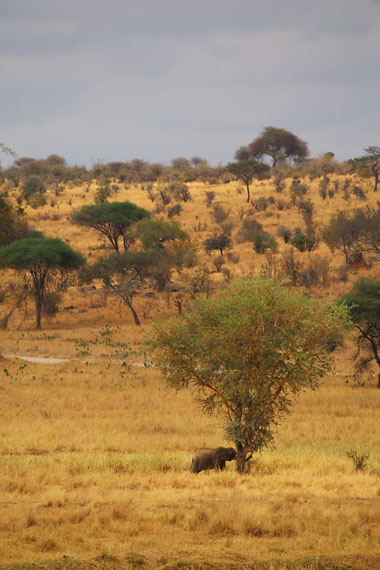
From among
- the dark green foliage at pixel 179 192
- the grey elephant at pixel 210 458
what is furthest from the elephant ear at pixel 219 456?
the dark green foliage at pixel 179 192

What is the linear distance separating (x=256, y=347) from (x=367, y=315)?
1718cm

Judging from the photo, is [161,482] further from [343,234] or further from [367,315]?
[343,234]

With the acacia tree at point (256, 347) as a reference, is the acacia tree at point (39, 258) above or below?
above

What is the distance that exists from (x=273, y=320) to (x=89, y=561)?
301 inches

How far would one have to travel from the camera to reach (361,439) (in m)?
19.7

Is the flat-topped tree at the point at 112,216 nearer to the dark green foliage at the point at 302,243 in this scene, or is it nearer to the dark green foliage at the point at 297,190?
the dark green foliage at the point at 302,243

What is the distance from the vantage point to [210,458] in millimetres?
14648

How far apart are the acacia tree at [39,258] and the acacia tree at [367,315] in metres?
25.1

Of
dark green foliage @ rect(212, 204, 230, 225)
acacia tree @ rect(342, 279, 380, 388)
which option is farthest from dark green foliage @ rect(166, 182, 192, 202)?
acacia tree @ rect(342, 279, 380, 388)

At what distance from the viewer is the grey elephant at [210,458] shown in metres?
14.5

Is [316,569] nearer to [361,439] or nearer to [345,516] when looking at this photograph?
[345,516]

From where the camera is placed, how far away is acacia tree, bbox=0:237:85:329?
47406 millimetres

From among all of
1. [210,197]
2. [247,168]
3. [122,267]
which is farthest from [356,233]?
[210,197]

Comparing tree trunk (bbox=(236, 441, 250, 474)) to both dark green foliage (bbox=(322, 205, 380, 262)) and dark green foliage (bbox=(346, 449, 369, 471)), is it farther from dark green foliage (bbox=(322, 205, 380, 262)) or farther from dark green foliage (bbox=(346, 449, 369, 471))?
dark green foliage (bbox=(322, 205, 380, 262))
